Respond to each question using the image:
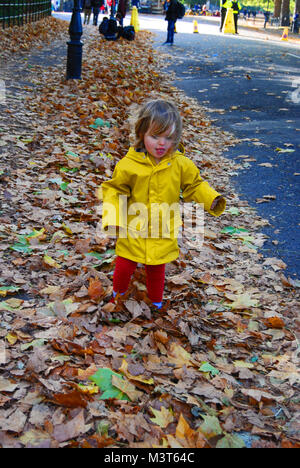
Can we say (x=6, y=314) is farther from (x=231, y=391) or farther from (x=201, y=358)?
(x=231, y=391)

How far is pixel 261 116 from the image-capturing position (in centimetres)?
948

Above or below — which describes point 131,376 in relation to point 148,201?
below

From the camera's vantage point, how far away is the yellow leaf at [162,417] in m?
2.48

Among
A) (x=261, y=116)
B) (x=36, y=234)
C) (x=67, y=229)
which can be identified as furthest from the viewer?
(x=261, y=116)

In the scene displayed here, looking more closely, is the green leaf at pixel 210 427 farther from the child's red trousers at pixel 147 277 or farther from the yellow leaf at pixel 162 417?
the child's red trousers at pixel 147 277

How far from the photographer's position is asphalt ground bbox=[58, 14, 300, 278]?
17.2 feet

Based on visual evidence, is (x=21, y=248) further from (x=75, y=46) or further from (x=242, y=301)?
(x=75, y=46)

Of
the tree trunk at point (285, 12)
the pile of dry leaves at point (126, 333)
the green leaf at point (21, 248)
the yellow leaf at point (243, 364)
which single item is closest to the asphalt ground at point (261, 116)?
the pile of dry leaves at point (126, 333)

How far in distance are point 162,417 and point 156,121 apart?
161cm

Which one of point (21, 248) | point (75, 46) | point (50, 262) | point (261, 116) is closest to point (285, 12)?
point (261, 116)

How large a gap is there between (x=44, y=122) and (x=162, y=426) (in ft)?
19.2

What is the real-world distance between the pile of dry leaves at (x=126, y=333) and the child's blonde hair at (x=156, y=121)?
3.77 ft

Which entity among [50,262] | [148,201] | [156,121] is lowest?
[50,262]
